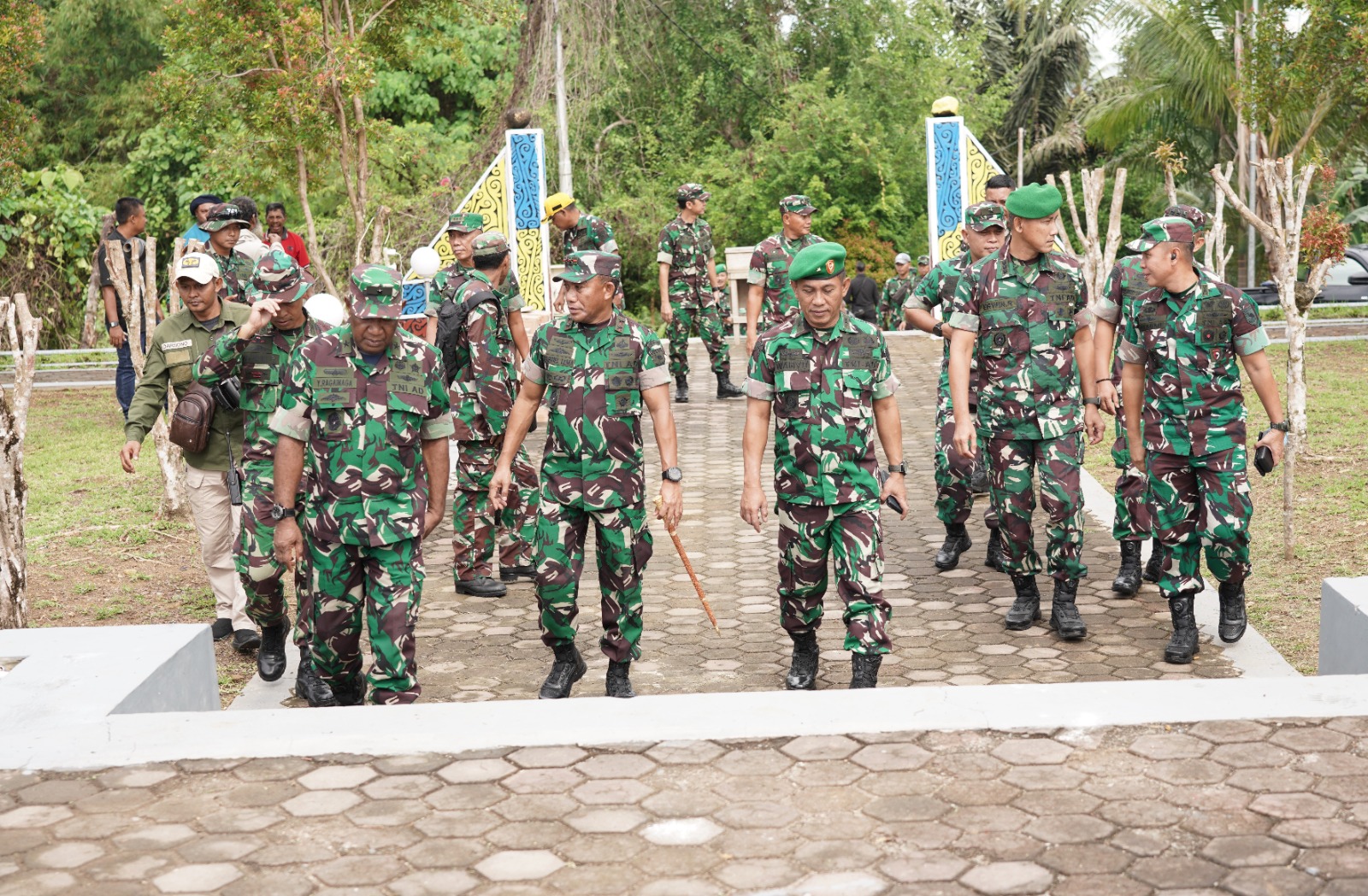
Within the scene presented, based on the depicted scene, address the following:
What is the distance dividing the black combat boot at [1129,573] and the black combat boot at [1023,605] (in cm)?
68

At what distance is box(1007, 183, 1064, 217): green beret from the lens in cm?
646

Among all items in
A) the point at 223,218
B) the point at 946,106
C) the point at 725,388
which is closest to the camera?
the point at 223,218

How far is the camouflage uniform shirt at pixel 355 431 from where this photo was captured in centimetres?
526

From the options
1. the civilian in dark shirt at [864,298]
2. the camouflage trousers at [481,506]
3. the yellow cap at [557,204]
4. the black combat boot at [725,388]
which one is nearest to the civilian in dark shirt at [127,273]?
the yellow cap at [557,204]

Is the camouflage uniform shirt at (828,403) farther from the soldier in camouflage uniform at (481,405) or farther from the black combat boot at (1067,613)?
the soldier in camouflage uniform at (481,405)

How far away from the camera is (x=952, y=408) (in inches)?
300

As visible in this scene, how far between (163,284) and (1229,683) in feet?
80.5

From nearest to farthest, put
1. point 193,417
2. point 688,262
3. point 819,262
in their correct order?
point 819,262
point 193,417
point 688,262

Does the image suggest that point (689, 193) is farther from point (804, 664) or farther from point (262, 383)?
point (804, 664)

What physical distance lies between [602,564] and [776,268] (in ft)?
18.8

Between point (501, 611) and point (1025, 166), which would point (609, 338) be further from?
point (1025, 166)

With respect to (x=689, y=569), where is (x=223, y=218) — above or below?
above

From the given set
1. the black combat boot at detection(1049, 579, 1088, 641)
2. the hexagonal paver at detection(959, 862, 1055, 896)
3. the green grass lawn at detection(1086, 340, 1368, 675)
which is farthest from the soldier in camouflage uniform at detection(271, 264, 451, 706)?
the green grass lawn at detection(1086, 340, 1368, 675)

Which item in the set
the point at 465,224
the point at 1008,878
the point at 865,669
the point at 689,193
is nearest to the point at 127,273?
the point at 465,224
